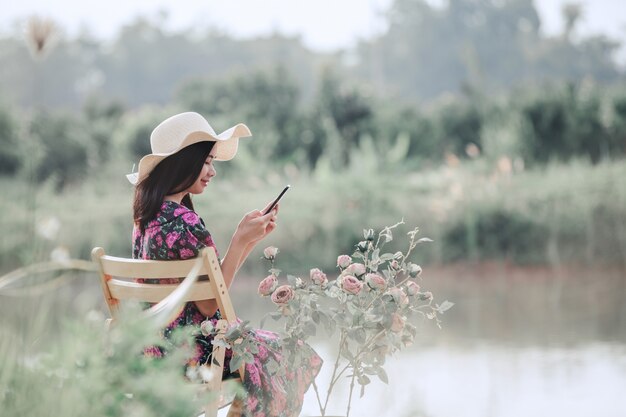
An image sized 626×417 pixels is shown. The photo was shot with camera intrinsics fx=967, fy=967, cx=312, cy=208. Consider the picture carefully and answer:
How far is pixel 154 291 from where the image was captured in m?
2.20

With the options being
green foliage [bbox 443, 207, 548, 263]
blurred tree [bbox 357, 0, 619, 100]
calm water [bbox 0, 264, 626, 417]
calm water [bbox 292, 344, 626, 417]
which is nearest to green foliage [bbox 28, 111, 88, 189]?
calm water [bbox 0, 264, 626, 417]

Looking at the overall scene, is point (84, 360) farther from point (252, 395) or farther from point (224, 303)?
point (252, 395)

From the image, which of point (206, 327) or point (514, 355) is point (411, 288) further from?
point (514, 355)

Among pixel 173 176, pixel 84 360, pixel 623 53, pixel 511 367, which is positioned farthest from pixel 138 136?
pixel 623 53

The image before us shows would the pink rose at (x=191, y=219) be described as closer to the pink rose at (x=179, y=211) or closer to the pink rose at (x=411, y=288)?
the pink rose at (x=179, y=211)

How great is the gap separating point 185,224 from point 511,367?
2.64 m

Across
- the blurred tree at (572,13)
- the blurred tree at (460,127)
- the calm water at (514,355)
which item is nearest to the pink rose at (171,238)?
the calm water at (514,355)

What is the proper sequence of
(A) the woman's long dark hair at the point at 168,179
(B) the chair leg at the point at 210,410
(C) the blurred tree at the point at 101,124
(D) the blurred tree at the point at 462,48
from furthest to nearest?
(D) the blurred tree at the point at 462,48
(C) the blurred tree at the point at 101,124
(A) the woman's long dark hair at the point at 168,179
(B) the chair leg at the point at 210,410

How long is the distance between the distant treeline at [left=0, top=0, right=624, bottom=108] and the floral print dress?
23703 millimetres

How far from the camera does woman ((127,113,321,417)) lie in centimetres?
228

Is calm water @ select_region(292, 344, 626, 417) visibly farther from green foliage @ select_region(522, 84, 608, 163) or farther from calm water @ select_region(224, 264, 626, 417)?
green foliage @ select_region(522, 84, 608, 163)

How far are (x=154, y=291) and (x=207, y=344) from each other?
247 mm

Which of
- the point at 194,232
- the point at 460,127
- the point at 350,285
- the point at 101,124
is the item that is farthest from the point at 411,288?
the point at 460,127

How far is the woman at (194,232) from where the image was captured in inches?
89.7
